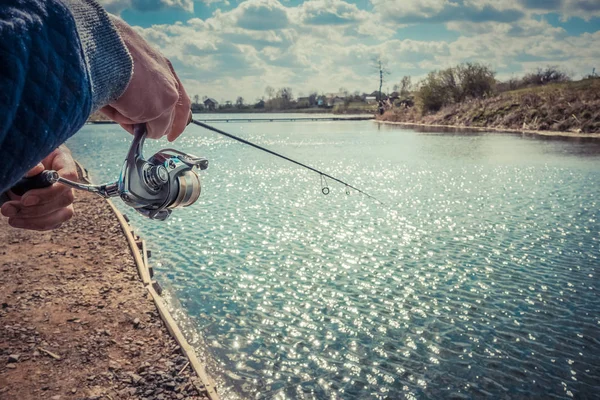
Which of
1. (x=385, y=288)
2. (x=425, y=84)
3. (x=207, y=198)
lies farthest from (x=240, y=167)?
(x=425, y=84)

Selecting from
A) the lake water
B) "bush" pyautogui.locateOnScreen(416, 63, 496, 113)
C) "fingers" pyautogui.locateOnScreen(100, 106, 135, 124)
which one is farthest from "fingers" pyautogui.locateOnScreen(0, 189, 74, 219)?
"bush" pyautogui.locateOnScreen(416, 63, 496, 113)

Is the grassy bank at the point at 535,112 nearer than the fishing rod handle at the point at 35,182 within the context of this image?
No

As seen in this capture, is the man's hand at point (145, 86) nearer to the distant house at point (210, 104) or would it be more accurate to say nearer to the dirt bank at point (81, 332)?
the dirt bank at point (81, 332)

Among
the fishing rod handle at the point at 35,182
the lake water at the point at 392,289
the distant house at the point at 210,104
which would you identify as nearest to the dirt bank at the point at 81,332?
the lake water at the point at 392,289

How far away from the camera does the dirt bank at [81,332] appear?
5613 mm

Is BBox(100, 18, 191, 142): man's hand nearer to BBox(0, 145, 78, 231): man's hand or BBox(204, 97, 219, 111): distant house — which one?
BBox(0, 145, 78, 231): man's hand

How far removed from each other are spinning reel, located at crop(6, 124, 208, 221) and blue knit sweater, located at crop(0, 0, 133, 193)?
2.79 feet

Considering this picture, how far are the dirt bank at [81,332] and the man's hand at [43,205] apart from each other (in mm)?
3669

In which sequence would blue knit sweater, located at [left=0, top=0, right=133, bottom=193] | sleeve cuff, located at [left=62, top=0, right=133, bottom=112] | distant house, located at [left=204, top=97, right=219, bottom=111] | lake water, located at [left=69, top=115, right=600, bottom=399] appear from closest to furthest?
blue knit sweater, located at [left=0, top=0, right=133, bottom=193]
sleeve cuff, located at [left=62, top=0, right=133, bottom=112]
lake water, located at [left=69, top=115, right=600, bottom=399]
distant house, located at [left=204, top=97, right=219, bottom=111]

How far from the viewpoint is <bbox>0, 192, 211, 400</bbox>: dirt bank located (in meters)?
5.61

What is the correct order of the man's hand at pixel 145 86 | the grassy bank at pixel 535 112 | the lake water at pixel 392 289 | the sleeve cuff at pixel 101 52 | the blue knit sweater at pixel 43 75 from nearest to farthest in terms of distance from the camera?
1. the blue knit sweater at pixel 43 75
2. the sleeve cuff at pixel 101 52
3. the man's hand at pixel 145 86
4. the lake water at pixel 392 289
5. the grassy bank at pixel 535 112

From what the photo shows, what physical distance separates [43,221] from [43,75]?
1.72 m

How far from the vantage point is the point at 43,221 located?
2498 mm

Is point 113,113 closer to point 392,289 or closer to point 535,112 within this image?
point 392,289
